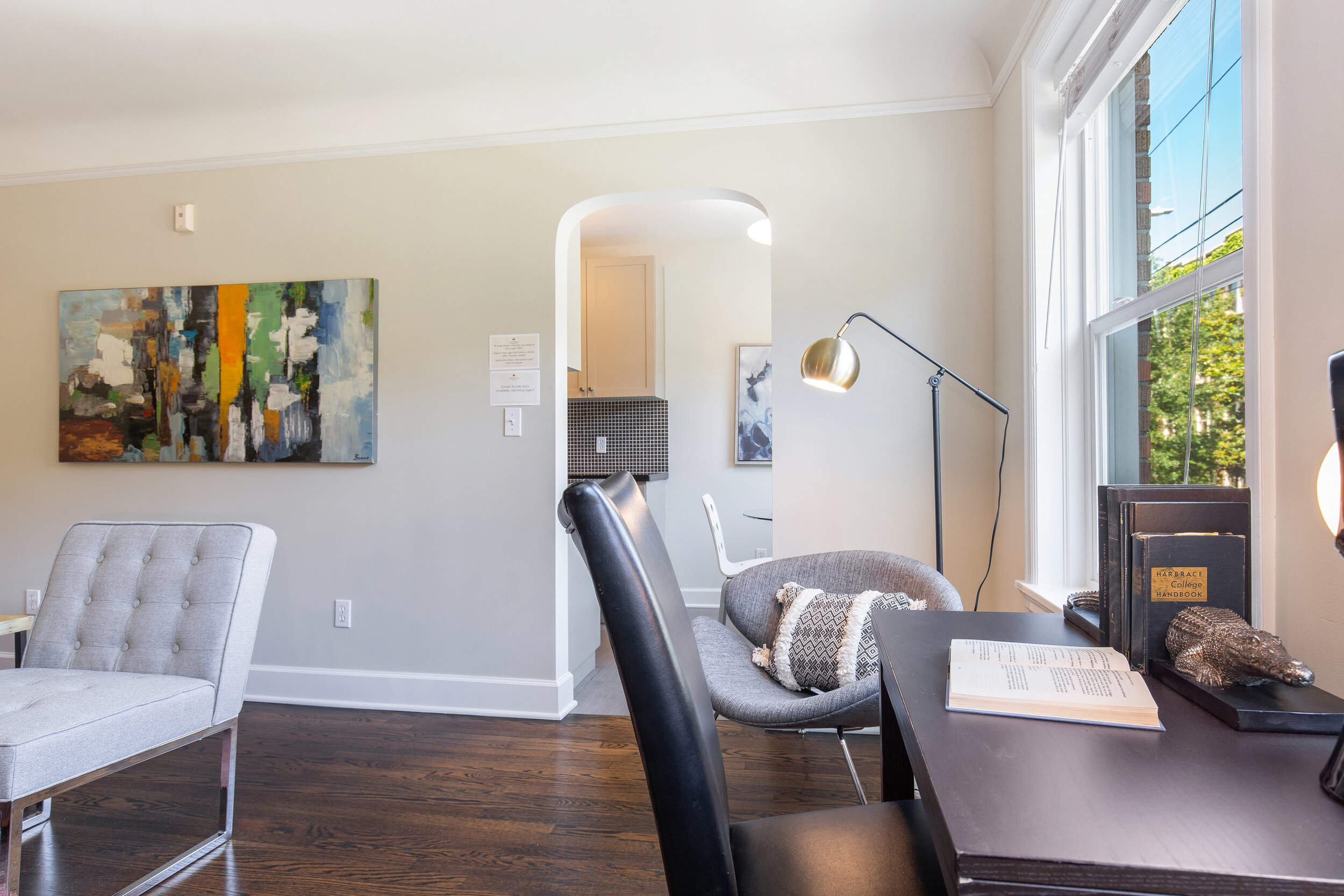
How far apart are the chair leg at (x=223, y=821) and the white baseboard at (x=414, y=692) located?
95cm

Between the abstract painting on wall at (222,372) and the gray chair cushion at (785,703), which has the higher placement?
the abstract painting on wall at (222,372)

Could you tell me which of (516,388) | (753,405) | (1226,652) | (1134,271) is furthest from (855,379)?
(753,405)

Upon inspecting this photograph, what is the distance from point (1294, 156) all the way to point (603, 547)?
115cm

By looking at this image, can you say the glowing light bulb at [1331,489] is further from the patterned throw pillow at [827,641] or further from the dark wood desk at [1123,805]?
the patterned throw pillow at [827,641]

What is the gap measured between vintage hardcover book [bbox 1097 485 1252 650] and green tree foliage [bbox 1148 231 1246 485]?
35cm

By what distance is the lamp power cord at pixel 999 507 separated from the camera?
241 centimetres

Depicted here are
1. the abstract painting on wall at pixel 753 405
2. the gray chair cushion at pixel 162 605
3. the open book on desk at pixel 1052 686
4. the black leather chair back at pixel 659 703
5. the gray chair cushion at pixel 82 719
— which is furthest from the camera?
the abstract painting on wall at pixel 753 405

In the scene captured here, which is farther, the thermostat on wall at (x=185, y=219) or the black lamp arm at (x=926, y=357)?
the thermostat on wall at (x=185, y=219)

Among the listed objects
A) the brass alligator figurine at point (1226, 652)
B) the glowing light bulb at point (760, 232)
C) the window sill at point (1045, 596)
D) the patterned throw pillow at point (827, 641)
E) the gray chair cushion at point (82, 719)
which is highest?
the glowing light bulb at point (760, 232)

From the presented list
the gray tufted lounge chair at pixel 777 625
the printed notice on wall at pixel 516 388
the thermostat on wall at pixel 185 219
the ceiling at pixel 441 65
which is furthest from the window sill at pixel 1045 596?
the thermostat on wall at pixel 185 219

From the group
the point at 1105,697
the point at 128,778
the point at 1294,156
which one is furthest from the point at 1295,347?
the point at 128,778

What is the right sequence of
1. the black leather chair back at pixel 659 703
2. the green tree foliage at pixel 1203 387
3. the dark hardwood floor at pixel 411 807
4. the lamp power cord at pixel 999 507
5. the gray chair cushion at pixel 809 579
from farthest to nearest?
the lamp power cord at pixel 999 507 → the gray chair cushion at pixel 809 579 → the dark hardwood floor at pixel 411 807 → the green tree foliage at pixel 1203 387 → the black leather chair back at pixel 659 703

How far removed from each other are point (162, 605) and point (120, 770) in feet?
1.51

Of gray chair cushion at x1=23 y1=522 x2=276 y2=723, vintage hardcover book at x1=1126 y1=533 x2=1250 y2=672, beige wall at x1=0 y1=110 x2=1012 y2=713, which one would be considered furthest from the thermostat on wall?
vintage hardcover book at x1=1126 y1=533 x2=1250 y2=672
